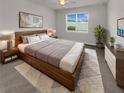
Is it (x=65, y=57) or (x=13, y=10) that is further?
(x=13, y=10)

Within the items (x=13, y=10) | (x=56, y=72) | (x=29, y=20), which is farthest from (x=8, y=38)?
(x=56, y=72)

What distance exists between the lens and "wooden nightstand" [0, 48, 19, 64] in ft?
11.5

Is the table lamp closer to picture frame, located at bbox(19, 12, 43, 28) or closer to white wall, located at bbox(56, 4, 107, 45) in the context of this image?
picture frame, located at bbox(19, 12, 43, 28)

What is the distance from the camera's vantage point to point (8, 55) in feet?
12.0

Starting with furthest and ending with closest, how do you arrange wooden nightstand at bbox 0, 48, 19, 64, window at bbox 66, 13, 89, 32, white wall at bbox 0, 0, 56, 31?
window at bbox 66, 13, 89, 32 < white wall at bbox 0, 0, 56, 31 < wooden nightstand at bbox 0, 48, 19, 64

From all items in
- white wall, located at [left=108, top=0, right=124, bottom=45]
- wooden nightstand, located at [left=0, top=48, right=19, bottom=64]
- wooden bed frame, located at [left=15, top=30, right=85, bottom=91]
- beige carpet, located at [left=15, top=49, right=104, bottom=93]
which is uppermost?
white wall, located at [left=108, top=0, right=124, bottom=45]

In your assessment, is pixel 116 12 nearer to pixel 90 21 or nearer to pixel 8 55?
pixel 90 21

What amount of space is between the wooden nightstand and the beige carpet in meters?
0.65

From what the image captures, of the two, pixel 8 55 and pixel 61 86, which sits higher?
pixel 8 55

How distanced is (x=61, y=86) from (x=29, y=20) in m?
3.97

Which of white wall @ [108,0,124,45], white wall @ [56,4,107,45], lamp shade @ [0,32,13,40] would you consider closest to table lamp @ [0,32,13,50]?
lamp shade @ [0,32,13,40]

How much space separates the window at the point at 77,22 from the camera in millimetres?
6914

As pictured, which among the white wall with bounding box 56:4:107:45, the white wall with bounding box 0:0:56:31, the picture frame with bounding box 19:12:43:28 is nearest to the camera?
the white wall with bounding box 0:0:56:31

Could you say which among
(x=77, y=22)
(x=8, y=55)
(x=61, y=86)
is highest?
(x=77, y=22)
